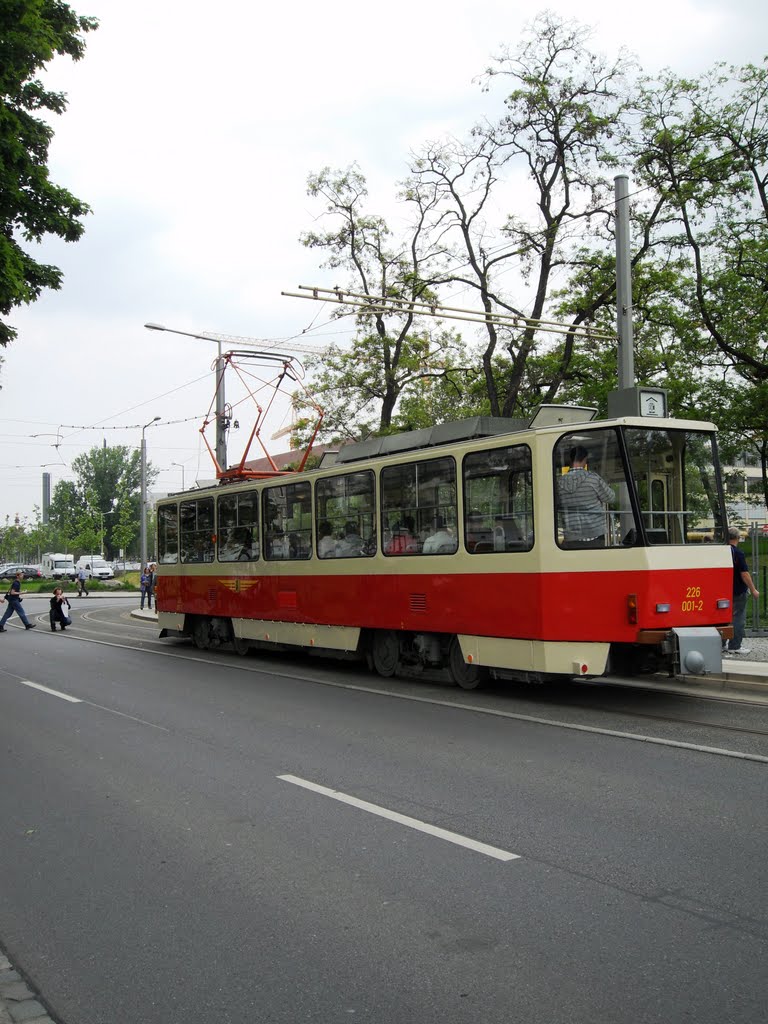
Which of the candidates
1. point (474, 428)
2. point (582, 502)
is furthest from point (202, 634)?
point (582, 502)

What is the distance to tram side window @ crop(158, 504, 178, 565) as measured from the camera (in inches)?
786

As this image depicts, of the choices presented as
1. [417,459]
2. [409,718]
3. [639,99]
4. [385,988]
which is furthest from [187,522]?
[385,988]

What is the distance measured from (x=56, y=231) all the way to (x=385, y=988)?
15519mm

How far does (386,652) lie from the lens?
13664 mm

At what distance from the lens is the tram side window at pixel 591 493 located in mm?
10195

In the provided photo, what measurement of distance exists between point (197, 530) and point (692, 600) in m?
11.3

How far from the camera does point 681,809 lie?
610cm

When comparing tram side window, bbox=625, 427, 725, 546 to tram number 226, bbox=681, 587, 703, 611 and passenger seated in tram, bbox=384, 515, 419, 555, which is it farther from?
passenger seated in tram, bbox=384, 515, 419, 555

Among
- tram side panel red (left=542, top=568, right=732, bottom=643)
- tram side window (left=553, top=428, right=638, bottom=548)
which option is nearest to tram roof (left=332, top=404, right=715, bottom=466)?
tram side window (left=553, top=428, right=638, bottom=548)

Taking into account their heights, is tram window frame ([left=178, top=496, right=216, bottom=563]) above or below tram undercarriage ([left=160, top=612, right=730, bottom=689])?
above

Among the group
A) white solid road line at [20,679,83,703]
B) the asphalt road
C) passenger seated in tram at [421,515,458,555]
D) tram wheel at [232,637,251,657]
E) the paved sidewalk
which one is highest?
passenger seated in tram at [421,515,458,555]

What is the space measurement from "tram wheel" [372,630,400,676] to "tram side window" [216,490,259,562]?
366 centimetres

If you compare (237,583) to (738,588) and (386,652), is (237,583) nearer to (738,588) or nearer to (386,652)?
(386,652)

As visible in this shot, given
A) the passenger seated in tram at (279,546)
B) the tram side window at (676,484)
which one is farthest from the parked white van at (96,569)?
the tram side window at (676,484)
